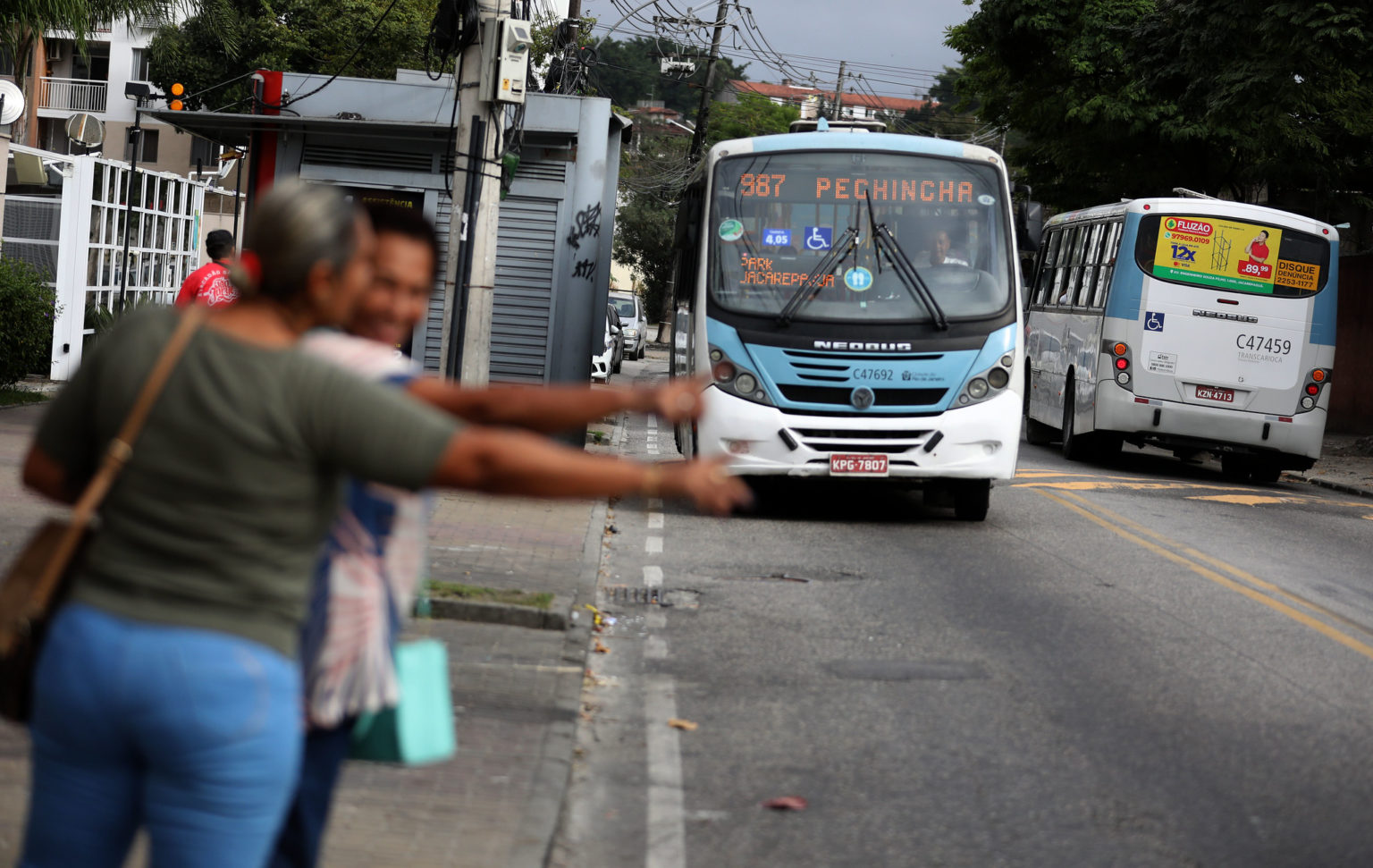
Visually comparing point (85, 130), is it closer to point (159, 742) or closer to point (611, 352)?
point (611, 352)

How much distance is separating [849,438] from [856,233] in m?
1.73

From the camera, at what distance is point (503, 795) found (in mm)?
5348

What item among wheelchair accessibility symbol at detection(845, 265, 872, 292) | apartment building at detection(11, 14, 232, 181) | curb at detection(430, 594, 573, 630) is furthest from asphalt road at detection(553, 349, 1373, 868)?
apartment building at detection(11, 14, 232, 181)

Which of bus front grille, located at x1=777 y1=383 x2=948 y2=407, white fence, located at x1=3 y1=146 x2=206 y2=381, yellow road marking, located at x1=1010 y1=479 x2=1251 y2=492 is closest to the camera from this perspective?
bus front grille, located at x1=777 y1=383 x2=948 y2=407

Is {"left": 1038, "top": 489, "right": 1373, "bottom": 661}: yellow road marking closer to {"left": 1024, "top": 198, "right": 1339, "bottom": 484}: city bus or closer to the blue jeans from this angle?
{"left": 1024, "top": 198, "right": 1339, "bottom": 484}: city bus

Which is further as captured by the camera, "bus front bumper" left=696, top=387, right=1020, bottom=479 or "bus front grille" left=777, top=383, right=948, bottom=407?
"bus front grille" left=777, top=383, right=948, bottom=407

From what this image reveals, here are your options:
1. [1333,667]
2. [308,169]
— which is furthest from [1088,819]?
[308,169]

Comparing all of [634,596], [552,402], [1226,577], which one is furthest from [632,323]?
[552,402]

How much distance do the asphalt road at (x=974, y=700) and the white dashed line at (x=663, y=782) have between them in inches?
0.5

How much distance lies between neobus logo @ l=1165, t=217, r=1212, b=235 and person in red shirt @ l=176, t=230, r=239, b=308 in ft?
38.2

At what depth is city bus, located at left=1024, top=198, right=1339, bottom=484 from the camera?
19.3 m

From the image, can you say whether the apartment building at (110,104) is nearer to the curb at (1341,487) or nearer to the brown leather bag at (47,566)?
the curb at (1341,487)

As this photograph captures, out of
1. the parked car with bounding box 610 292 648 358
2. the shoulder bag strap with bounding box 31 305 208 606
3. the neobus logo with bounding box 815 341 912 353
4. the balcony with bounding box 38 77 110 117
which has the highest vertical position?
the balcony with bounding box 38 77 110 117

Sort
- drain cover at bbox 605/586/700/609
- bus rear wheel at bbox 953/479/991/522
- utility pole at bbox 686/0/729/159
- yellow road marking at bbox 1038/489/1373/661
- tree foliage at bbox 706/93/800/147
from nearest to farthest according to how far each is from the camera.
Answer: yellow road marking at bbox 1038/489/1373/661, drain cover at bbox 605/586/700/609, bus rear wheel at bbox 953/479/991/522, utility pole at bbox 686/0/729/159, tree foliage at bbox 706/93/800/147
